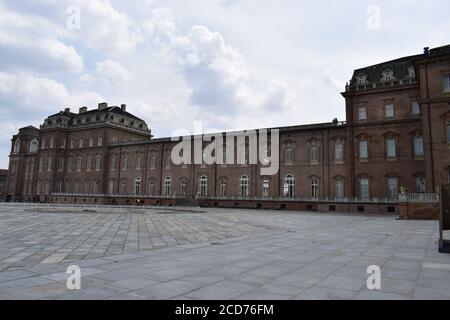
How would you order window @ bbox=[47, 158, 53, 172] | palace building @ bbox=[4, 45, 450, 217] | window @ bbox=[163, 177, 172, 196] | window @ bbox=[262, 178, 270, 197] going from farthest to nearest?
window @ bbox=[47, 158, 53, 172] → window @ bbox=[163, 177, 172, 196] → window @ bbox=[262, 178, 270, 197] → palace building @ bbox=[4, 45, 450, 217]

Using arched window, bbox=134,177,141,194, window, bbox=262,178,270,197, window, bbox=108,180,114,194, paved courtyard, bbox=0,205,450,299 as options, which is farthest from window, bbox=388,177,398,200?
window, bbox=108,180,114,194

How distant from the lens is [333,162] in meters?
38.8

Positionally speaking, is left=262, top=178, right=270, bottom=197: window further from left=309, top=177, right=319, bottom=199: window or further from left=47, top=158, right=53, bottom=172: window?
left=47, top=158, right=53, bottom=172: window

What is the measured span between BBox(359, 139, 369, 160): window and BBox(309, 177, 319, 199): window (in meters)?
5.73

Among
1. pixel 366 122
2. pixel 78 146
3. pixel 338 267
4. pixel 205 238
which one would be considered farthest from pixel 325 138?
pixel 78 146

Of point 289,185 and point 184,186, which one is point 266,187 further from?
point 184,186

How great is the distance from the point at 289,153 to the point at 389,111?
1227 centimetres

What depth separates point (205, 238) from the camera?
11344 mm

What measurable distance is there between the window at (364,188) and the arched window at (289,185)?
26.0ft

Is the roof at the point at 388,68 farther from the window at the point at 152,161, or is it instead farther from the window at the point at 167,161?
the window at the point at 152,161

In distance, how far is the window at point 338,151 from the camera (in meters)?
38.6

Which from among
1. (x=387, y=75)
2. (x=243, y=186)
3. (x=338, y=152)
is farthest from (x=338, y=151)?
(x=243, y=186)

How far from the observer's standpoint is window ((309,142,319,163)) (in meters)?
40.2
